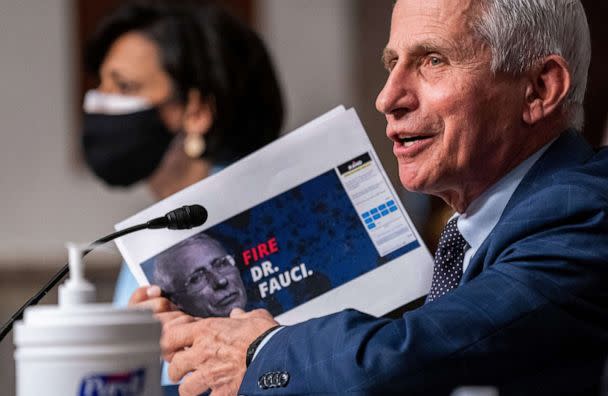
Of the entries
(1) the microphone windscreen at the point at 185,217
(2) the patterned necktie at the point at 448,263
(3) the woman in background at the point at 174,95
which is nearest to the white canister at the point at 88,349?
(1) the microphone windscreen at the point at 185,217

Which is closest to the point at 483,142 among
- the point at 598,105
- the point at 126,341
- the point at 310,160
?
the point at 310,160

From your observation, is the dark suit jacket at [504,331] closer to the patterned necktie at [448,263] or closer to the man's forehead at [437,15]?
the patterned necktie at [448,263]

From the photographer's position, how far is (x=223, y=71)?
3.54 meters

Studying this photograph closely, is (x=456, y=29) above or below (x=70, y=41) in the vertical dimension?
below

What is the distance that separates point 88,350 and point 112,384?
0.13 feet

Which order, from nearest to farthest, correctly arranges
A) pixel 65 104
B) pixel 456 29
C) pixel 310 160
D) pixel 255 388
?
pixel 255 388
pixel 456 29
pixel 310 160
pixel 65 104

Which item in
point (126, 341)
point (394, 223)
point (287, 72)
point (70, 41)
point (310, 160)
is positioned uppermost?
point (70, 41)

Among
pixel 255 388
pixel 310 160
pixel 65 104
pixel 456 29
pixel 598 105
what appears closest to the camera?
pixel 255 388

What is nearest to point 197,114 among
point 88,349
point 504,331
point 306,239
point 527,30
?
point 306,239

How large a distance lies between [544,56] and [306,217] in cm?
47

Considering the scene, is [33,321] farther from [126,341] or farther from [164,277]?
[164,277]

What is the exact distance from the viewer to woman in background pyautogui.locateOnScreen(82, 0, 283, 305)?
11.6 ft

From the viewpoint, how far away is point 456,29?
6.48 ft

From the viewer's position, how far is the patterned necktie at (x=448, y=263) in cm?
201
